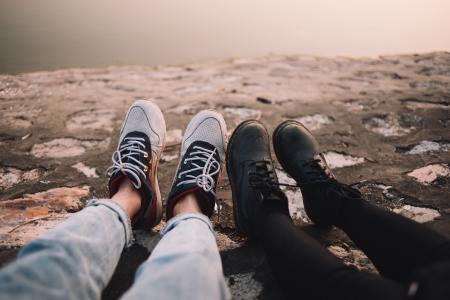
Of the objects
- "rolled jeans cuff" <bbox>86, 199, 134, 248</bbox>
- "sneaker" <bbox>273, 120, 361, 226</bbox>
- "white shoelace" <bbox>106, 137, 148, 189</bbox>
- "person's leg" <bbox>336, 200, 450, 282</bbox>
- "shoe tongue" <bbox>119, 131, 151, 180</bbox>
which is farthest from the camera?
"shoe tongue" <bbox>119, 131, 151, 180</bbox>

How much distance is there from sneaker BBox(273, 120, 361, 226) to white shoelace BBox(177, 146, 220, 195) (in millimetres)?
313

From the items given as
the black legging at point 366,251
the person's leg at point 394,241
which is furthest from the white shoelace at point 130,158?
the person's leg at point 394,241

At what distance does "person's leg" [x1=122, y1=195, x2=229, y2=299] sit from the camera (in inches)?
24.6

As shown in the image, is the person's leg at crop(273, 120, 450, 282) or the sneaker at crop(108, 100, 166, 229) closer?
the person's leg at crop(273, 120, 450, 282)

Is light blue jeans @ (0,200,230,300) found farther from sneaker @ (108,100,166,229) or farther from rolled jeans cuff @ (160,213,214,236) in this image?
sneaker @ (108,100,166,229)

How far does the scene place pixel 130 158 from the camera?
1.28 metres

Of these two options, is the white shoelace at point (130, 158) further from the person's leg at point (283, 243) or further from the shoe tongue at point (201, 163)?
the person's leg at point (283, 243)

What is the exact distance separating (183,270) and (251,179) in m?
0.57

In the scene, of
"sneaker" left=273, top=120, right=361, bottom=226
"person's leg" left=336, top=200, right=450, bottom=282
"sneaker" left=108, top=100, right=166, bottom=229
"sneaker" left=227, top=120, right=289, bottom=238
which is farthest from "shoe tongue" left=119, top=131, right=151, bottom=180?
"person's leg" left=336, top=200, right=450, bottom=282

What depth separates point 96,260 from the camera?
73 centimetres

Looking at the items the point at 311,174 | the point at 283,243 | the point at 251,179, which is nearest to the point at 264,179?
the point at 251,179

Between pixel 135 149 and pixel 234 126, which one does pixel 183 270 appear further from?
pixel 234 126

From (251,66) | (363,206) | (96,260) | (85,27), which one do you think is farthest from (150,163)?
(85,27)

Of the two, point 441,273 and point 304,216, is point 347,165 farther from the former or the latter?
point 441,273
